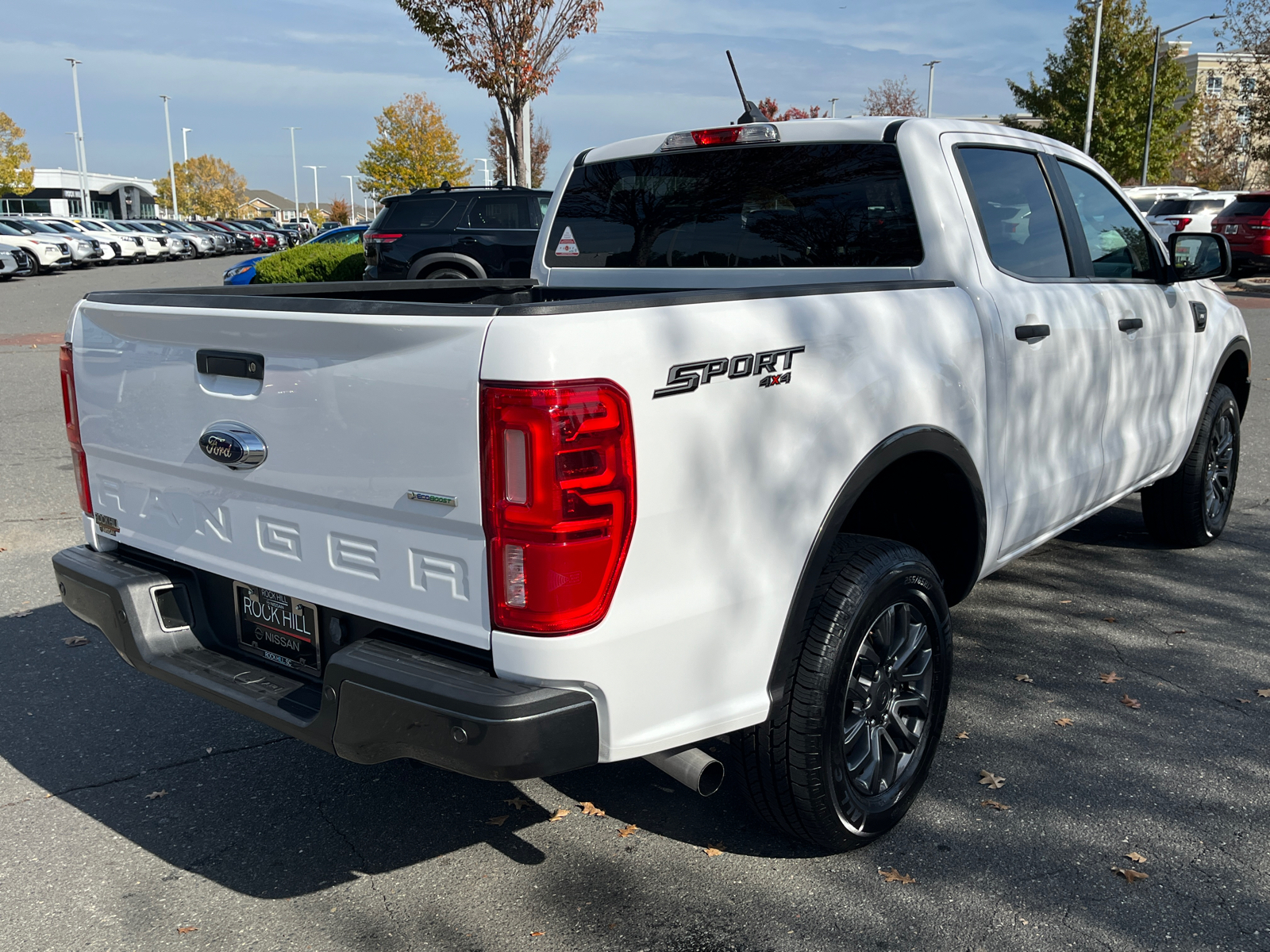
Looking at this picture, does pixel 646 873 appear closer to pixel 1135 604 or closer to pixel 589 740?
pixel 589 740

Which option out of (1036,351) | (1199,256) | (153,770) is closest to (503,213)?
(1199,256)

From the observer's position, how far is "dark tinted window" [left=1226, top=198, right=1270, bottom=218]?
879 inches

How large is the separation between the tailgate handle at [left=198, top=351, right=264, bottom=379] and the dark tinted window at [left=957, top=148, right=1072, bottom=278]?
233 centimetres

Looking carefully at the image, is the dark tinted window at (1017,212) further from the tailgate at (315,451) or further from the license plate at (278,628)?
the license plate at (278,628)

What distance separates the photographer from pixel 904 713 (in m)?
3.13

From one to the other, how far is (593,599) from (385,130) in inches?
2448

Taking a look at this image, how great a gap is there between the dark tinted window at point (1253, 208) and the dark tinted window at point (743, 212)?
2258cm

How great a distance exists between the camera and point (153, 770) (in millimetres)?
3479

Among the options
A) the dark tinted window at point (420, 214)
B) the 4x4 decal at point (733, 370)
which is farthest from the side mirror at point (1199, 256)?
the dark tinted window at point (420, 214)

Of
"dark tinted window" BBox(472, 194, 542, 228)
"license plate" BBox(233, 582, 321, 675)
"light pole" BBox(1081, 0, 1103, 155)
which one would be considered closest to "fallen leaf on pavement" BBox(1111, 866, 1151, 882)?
"license plate" BBox(233, 582, 321, 675)

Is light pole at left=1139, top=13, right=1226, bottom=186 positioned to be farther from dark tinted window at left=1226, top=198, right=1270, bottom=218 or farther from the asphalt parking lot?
the asphalt parking lot

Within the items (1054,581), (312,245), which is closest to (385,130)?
(312,245)

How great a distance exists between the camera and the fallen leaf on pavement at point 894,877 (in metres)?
2.86

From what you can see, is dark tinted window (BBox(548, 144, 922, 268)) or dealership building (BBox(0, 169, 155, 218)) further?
dealership building (BBox(0, 169, 155, 218))
